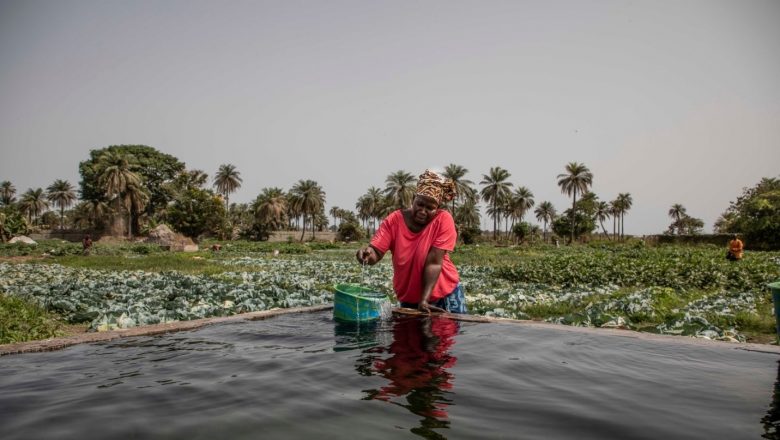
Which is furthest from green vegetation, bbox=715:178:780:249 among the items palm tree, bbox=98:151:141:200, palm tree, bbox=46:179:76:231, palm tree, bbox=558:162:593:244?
palm tree, bbox=46:179:76:231

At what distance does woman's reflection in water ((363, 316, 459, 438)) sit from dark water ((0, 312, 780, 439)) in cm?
2

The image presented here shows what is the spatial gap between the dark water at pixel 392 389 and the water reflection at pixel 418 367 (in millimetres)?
16

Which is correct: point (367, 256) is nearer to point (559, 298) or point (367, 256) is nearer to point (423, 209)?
point (423, 209)

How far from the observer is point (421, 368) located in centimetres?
339

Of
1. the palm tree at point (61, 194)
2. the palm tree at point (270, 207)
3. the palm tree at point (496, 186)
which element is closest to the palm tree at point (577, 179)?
the palm tree at point (496, 186)

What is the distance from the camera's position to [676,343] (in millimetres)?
4160

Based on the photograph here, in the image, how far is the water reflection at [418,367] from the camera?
255 cm

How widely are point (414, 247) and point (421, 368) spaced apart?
1790 millimetres

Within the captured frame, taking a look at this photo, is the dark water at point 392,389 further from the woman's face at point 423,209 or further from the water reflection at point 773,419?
the woman's face at point 423,209

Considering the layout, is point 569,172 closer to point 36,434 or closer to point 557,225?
point 557,225

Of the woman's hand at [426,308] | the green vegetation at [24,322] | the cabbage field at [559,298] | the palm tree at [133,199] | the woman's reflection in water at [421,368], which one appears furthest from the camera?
the palm tree at [133,199]

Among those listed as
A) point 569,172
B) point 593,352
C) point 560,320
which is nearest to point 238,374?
point 593,352

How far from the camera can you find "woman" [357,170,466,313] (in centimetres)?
486

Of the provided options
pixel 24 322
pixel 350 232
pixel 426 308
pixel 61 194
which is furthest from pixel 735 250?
pixel 61 194
